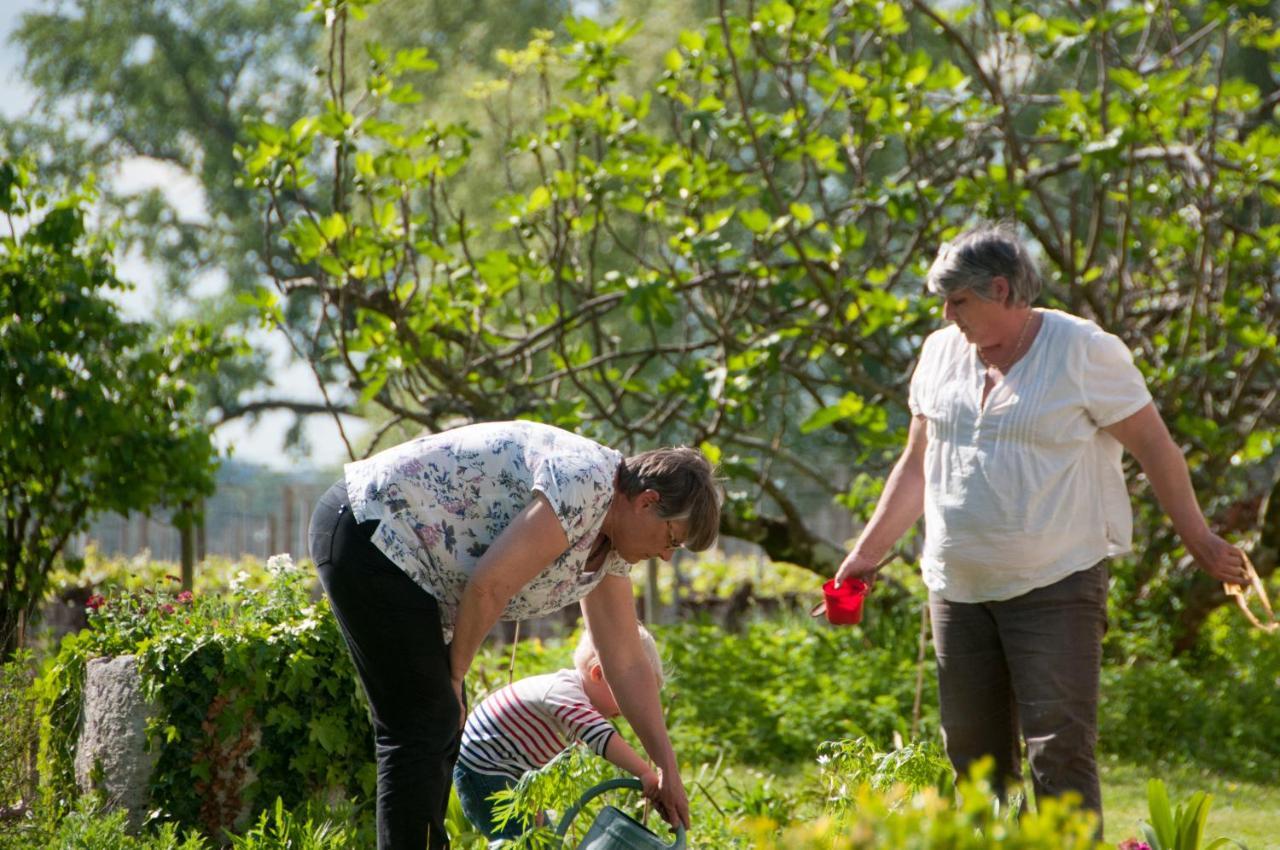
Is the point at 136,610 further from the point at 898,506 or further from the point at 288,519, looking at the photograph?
the point at 288,519

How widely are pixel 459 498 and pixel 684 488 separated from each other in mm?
386

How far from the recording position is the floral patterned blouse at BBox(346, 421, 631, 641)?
2.28 m

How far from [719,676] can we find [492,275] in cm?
179

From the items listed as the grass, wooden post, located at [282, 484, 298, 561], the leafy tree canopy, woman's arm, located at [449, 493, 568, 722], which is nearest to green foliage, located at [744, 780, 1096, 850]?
woman's arm, located at [449, 493, 568, 722]

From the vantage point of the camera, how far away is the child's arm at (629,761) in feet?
7.48

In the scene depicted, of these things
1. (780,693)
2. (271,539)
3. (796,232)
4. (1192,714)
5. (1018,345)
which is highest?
(796,232)

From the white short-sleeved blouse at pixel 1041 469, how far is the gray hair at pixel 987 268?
9 centimetres

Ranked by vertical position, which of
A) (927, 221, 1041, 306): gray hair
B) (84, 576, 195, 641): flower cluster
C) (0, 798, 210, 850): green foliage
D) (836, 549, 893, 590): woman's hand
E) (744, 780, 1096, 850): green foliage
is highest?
(927, 221, 1041, 306): gray hair

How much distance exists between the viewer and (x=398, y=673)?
89.5 inches

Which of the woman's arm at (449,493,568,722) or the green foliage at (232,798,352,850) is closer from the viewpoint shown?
the woman's arm at (449,493,568,722)

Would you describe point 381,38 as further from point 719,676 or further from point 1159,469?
point 1159,469

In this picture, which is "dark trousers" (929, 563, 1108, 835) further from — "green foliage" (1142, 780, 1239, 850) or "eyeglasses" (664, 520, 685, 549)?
"eyeglasses" (664, 520, 685, 549)

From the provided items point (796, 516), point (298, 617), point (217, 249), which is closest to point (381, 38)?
point (217, 249)

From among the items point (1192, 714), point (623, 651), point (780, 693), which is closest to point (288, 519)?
point (780, 693)
